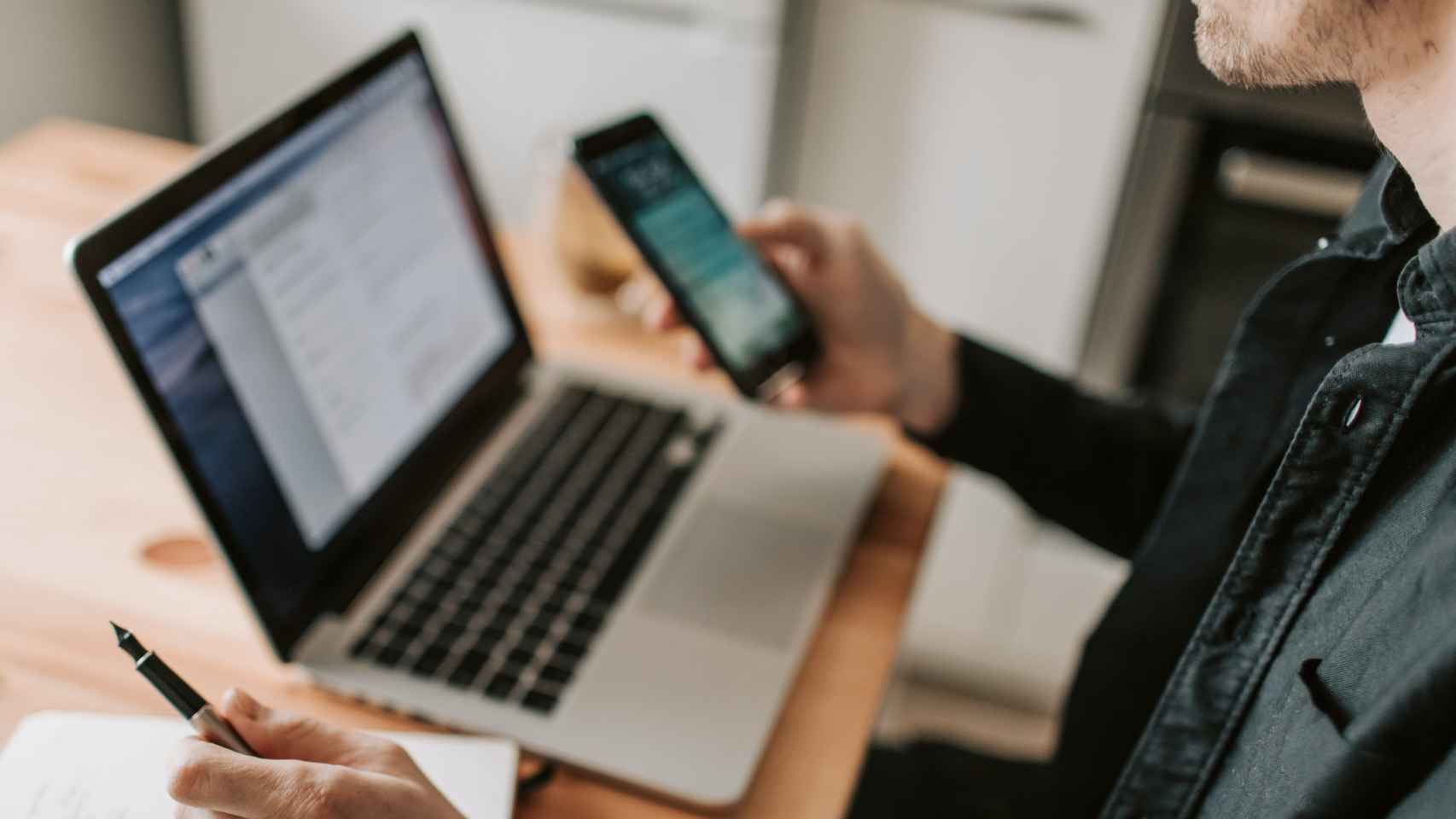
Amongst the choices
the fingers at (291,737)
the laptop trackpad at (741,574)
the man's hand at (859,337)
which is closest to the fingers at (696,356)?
the man's hand at (859,337)

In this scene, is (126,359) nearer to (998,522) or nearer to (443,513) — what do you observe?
(443,513)

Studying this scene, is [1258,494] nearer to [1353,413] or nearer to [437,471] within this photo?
[1353,413]

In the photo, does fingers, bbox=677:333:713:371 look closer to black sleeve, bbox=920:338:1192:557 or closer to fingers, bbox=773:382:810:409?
fingers, bbox=773:382:810:409

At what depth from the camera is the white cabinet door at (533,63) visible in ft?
5.45

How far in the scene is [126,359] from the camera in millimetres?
647

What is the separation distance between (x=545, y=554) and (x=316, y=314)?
22 cm

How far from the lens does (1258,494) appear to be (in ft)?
2.54

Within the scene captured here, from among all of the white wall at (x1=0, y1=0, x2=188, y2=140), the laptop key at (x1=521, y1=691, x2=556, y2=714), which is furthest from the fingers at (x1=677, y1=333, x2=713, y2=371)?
the white wall at (x1=0, y1=0, x2=188, y2=140)

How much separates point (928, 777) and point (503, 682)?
1.28 ft

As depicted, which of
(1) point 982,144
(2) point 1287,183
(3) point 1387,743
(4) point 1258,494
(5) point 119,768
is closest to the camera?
(3) point 1387,743

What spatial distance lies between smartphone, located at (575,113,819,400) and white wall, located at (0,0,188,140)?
46.4 inches

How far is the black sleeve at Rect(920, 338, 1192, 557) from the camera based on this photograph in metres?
0.96

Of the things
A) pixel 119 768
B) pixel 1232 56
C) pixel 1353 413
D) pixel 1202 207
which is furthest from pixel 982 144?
pixel 119 768

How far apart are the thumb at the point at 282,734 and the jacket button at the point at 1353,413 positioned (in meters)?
0.53
